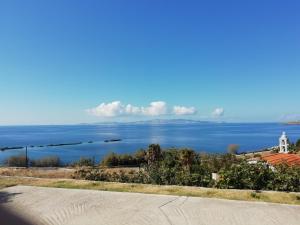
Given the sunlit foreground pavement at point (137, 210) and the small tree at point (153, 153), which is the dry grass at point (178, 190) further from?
the small tree at point (153, 153)

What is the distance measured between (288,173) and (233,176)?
4.04ft

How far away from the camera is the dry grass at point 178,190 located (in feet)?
18.6

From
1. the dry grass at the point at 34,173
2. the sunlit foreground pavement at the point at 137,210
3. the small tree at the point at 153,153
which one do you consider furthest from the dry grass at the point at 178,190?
the small tree at the point at 153,153

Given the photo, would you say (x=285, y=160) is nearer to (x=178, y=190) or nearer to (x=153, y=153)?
(x=178, y=190)

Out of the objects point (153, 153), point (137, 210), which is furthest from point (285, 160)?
point (153, 153)

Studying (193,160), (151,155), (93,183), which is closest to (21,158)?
(151,155)

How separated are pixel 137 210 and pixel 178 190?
1.77 meters

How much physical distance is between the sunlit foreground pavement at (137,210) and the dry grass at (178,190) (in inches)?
17.7

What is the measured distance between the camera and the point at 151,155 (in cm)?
2770

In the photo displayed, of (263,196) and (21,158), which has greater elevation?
(263,196)

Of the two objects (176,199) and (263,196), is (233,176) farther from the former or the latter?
(176,199)

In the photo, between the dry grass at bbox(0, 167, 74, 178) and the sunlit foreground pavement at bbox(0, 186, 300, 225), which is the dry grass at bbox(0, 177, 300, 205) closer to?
the sunlit foreground pavement at bbox(0, 186, 300, 225)

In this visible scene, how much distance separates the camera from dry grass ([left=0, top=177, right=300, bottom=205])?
18.6 ft

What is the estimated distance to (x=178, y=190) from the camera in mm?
6645
